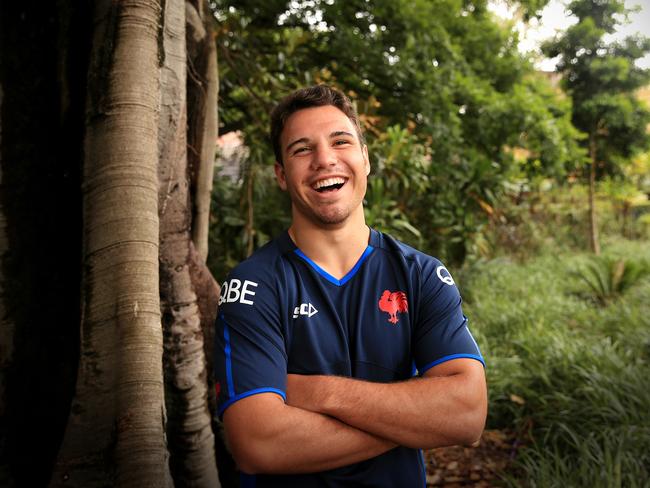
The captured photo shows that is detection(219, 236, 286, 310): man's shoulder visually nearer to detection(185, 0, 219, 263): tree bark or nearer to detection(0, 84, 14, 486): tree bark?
detection(0, 84, 14, 486): tree bark

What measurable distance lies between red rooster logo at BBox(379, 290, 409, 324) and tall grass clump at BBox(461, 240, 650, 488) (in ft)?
5.76

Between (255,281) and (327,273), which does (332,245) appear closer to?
(327,273)

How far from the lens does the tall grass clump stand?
3006 millimetres

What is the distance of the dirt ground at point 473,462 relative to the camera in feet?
10.6

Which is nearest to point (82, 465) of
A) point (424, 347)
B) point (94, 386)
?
point (94, 386)

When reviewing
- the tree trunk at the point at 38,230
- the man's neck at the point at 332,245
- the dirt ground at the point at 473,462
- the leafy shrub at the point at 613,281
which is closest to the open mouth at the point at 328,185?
the man's neck at the point at 332,245

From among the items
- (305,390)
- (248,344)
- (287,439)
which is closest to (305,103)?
(248,344)

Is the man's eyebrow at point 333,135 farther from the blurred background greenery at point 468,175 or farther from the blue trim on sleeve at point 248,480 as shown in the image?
the blurred background greenery at point 468,175

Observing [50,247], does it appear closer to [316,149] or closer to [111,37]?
[111,37]

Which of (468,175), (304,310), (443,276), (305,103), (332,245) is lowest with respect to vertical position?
(304,310)

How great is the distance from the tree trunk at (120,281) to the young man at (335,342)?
15.1 inches

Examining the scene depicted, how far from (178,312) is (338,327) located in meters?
1.00

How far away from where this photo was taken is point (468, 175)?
5629 millimetres

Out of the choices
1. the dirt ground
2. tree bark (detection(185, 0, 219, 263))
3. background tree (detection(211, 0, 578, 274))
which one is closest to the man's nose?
tree bark (detection(185, 0, 219, 263))
